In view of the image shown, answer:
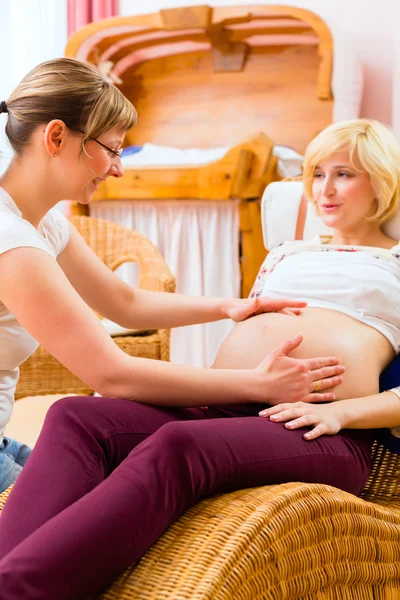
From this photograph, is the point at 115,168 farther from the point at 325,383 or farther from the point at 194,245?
the point at 194,245

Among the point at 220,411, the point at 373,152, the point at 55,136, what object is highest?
the point at 55,136

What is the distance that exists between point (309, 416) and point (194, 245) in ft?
7.12

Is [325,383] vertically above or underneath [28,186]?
underneath

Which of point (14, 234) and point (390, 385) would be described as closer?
point (14, 234)

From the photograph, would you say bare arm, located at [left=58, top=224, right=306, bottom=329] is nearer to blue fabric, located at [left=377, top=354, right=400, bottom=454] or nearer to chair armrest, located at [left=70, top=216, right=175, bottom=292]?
blue fabric, located at [left=377, top=354, right=400, bottom=454]

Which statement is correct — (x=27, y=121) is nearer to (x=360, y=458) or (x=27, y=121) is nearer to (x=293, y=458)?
(x=293, y=458)

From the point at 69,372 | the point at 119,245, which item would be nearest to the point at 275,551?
the point at 69,372

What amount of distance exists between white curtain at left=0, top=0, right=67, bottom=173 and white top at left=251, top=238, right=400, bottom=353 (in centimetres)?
237

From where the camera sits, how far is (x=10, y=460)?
1440 mm

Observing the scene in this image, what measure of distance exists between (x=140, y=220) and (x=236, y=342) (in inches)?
78.6

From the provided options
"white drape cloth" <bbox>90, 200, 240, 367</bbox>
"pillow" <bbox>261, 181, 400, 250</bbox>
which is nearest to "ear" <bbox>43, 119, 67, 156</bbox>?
"pillow" <bbox>261, 181, 400, 250</bbox>

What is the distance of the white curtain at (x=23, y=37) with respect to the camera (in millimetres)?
3748

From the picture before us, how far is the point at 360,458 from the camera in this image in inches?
56.0

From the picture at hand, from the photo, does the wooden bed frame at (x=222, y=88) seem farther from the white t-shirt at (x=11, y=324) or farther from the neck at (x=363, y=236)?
the white t-shirt at (x=11, y=324)
